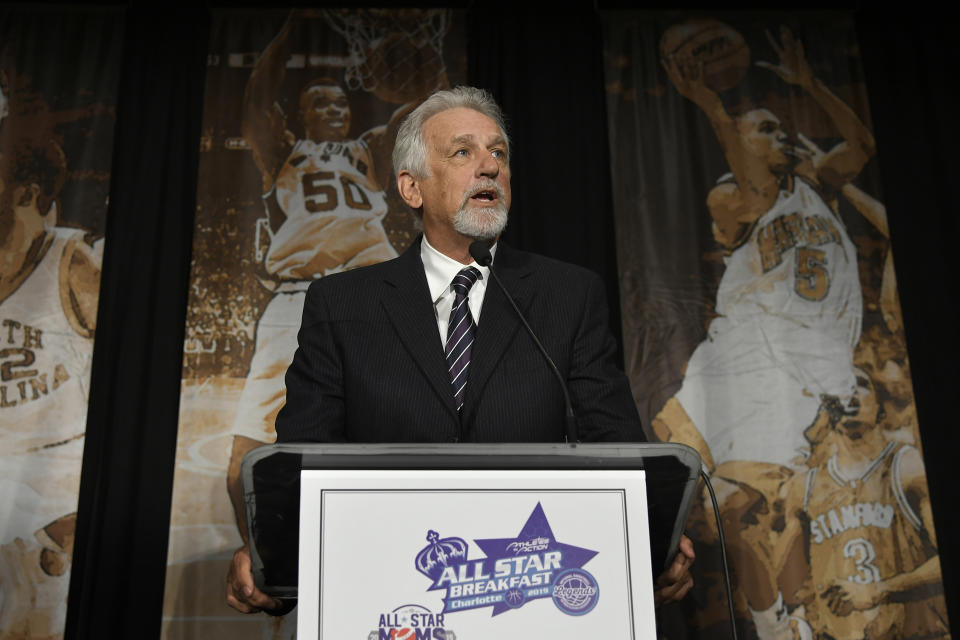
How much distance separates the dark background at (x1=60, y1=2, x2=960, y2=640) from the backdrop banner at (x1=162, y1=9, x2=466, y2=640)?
76 mm

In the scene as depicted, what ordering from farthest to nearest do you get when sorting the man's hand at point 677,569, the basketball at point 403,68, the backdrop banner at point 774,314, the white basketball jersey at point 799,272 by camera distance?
1. the basketball at point 403,68
2. the white basketball jersey at point 799,272
3. the backdrop banner at point 774,314
4. the man's hand at point 677,569

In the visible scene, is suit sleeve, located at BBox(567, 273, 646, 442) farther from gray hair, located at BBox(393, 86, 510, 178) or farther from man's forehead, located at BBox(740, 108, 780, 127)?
man's forehead, located at BBox(740, 108, 780, 127)

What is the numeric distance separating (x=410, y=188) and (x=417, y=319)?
55 centimetres

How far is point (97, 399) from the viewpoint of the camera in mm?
3277

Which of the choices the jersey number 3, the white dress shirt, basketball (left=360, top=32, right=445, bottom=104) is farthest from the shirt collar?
basketball (left=360, top=32, right=445, bottom=104)

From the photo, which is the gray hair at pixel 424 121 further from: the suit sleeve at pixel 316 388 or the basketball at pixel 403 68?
the basketball at pixel 403 68

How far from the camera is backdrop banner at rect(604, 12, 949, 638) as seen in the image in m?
3.28

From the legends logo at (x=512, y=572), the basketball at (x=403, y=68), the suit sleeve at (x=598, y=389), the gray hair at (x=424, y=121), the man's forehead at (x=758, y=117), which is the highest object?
the basketball at (x=403, y=68)

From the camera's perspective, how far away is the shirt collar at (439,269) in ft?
Result: 7.08

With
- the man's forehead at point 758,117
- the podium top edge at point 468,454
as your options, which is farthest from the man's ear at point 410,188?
the man's forehead at point 758,117

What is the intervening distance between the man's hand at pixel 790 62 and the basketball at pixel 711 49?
109mm

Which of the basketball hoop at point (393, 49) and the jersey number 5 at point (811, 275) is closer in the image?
the jersey number 5 at point (811, 275)

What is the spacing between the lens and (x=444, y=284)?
7.20ft

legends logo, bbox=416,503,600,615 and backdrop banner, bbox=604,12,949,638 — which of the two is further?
backdrop banner, bbox=604,12,949,638
